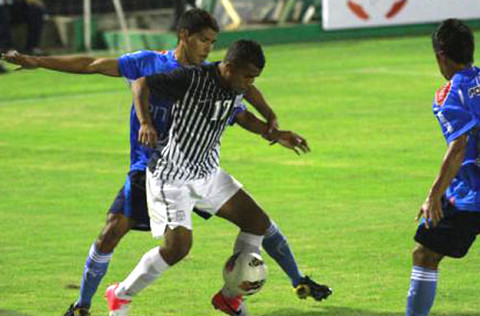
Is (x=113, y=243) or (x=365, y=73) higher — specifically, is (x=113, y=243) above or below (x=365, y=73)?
above

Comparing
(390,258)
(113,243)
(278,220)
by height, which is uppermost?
(113,243)

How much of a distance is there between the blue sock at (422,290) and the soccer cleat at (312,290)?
142 cm

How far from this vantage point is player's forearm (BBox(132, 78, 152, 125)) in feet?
28.6

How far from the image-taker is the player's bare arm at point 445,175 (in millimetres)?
7926

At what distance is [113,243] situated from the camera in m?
9.31

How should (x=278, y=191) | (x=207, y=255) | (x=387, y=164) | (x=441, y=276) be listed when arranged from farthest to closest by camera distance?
(x=387, y=164)
(x=278, y=191)
(x=207, y=255)
(x=441, y=276)

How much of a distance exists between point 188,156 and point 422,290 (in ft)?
5.78

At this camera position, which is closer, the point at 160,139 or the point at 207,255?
the point at 160,139

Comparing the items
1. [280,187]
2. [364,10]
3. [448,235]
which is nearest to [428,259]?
[448,235]

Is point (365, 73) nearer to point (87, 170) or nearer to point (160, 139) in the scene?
point (87, 170)

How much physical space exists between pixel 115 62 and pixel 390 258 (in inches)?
121

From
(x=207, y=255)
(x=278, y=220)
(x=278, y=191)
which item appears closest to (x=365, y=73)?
(x=278, y=191)

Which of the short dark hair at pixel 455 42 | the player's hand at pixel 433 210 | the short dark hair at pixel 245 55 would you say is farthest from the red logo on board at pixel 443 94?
the short dark hair at pixel 245 55

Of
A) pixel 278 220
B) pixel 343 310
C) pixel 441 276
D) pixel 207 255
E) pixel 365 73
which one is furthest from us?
pixel 365 73
